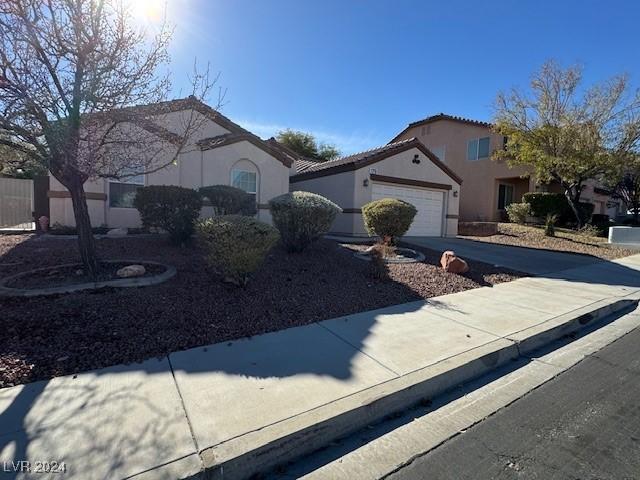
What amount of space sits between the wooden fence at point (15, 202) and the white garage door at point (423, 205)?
1477 centimetres

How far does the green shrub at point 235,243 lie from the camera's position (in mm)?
5438

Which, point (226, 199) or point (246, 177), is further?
point (246, 177)

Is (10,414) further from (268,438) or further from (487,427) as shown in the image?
(487,427)

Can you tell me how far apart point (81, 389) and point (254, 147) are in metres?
10.9

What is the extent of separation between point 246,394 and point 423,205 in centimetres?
1441

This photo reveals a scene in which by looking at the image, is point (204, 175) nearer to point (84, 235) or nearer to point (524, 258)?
point (84, 235)

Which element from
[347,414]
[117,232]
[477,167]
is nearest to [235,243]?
[347,414]

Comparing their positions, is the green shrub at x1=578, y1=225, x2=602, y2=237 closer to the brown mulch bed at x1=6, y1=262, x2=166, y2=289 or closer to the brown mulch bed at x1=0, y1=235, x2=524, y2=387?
the brown mulch bed at x1=0, y1=235, x2=524, y2=387

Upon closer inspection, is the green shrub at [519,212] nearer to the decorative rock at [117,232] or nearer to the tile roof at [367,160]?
the tile roof at [367,160]

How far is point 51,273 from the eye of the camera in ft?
19.6

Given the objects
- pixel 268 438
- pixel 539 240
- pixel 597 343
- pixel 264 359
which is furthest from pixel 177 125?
pixel 539 240

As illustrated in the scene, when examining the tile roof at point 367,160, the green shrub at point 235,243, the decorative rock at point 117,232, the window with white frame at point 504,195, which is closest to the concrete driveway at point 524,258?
the tile roof at point 367,160

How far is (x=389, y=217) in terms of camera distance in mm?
9664

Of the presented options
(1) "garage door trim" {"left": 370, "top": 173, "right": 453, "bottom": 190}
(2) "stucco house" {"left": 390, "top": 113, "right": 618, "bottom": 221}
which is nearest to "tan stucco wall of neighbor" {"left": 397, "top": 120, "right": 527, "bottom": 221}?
(2) "stucco house" {"left": 390, "top": 113, "right": 618, "bottom": 221}
